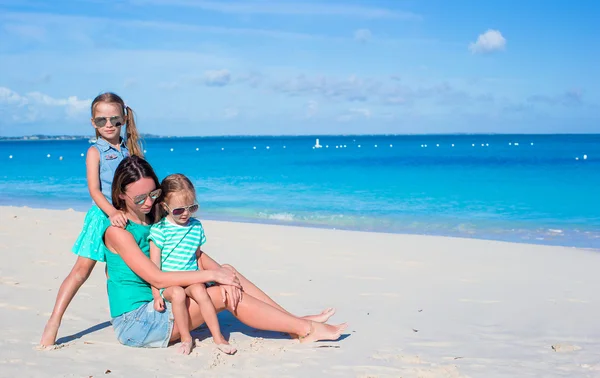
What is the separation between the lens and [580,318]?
18.1ft

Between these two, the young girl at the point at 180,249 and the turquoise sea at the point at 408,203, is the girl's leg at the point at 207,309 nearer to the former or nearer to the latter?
the young girl at the point at 180,249

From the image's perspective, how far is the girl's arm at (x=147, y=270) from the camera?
424 centimetres

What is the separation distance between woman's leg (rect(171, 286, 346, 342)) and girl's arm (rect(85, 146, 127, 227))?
73 centimetres

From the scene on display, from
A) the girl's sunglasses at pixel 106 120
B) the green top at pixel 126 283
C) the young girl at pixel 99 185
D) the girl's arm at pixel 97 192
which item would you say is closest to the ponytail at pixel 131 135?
the young girl at pixel 99 185

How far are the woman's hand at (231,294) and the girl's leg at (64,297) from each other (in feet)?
3.02

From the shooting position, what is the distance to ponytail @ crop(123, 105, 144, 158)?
480 cm

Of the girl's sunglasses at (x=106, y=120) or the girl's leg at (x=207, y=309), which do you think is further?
the girl's sunglasses at (x=106, y=120)

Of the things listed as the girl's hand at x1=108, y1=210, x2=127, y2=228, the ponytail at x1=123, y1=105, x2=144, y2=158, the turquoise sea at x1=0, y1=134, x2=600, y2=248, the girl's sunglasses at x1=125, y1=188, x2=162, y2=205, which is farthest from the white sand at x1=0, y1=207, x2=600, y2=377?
the turquoise sea at x1=0, y1=134, x2=600, y2=248

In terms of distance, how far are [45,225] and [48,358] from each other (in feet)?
24.3

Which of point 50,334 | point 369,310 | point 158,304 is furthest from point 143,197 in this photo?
point 369,310

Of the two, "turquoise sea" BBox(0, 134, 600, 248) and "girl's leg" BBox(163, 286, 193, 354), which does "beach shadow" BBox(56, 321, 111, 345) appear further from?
"turquoise sea" BBox(0, 134, 600, 248)

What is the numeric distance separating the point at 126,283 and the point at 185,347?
1.96 ft

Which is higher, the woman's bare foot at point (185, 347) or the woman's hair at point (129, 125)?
Result: the woman's hair at point (129, 125)

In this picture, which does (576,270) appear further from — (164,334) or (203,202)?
(203,202)
